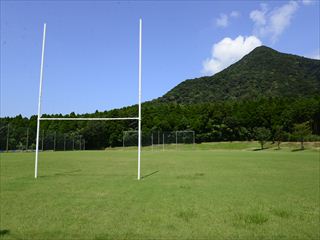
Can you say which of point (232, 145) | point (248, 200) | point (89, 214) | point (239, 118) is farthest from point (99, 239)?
point (239, 118)

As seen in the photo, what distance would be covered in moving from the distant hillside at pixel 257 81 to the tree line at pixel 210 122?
24662 mm

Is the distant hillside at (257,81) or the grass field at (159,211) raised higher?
the distant hillside at (257,81)

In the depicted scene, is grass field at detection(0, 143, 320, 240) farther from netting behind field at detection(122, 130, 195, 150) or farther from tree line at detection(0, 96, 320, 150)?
tree line at detection(0, 96, 320, 150)

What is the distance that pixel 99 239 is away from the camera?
391 cm

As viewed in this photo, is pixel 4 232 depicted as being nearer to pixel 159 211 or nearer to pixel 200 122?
pixel 159 211

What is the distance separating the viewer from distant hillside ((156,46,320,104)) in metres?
80.9

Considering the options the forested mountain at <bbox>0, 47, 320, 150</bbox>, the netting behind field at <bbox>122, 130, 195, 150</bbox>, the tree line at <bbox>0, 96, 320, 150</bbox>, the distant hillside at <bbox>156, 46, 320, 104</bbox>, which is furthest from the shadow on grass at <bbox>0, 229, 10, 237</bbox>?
the distant hillside at <bbox>156, 46, 320, 104</bbox>

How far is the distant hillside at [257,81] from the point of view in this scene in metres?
80.9

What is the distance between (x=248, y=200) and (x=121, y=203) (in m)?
2.50

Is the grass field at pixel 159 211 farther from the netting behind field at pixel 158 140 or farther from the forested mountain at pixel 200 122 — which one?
the netting behind field at pixel 158 140

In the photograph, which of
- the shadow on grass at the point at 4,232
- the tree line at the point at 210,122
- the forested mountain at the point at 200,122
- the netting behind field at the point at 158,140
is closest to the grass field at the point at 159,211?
the shadow on grass at the point at 4,232

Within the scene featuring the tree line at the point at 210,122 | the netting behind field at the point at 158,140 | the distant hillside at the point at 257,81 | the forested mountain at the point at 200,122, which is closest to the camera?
the forested mountain at the point at 200,122

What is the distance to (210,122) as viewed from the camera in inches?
2201

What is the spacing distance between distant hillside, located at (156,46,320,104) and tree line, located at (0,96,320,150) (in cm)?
2466
